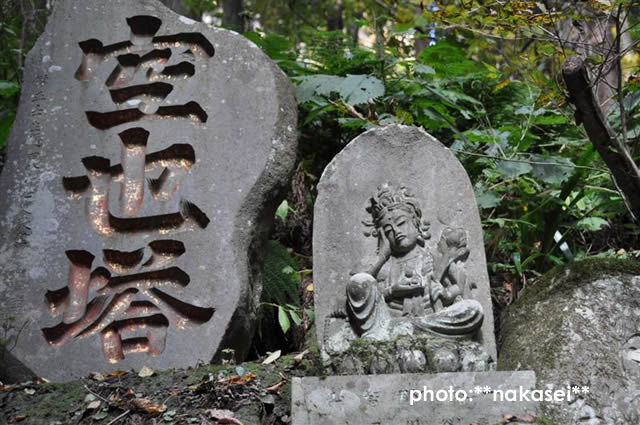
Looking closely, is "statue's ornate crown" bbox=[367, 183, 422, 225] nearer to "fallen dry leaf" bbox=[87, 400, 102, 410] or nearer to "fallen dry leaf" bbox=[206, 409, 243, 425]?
"fallen dry leaf" bbox=[206, 409, 243, 425]

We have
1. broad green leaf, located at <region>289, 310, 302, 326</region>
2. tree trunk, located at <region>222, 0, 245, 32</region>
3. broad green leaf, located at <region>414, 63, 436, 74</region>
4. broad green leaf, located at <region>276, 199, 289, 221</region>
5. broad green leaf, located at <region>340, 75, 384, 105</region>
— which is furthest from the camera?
tree trunk, located at <region>222, 0, 245, 32</region>

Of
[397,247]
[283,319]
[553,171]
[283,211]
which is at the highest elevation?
[553,171]

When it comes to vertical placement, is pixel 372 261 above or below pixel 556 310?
above

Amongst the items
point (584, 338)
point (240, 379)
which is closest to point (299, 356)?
point (240, 379)

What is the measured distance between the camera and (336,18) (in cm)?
1242

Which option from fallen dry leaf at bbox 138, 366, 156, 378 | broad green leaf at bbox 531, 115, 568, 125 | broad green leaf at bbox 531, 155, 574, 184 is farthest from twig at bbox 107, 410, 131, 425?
broad green leaf at bbox 531, 115, 568, 125

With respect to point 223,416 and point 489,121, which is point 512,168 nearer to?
point 489,121

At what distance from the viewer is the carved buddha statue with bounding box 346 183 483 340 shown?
439 centimetres

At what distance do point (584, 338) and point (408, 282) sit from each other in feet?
3.65

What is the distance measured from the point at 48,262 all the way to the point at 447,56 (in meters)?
4.07

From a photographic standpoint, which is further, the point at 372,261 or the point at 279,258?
the point at 279,258

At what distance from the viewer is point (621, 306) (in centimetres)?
474

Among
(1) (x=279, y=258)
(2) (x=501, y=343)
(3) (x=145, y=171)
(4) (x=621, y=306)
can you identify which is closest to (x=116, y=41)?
(3) (x=145, y=171)

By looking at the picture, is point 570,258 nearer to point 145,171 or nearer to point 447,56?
point 447,56
